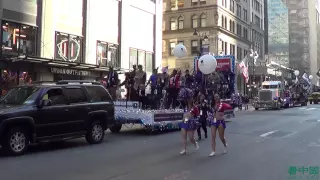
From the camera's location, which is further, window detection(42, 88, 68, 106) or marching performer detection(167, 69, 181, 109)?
marching performer detection(167, 69, 181, 109)

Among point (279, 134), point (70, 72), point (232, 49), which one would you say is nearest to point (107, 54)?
point (70, 72)

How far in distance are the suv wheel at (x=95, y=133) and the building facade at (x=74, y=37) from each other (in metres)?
11.2

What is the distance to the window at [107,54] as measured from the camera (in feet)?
99.9

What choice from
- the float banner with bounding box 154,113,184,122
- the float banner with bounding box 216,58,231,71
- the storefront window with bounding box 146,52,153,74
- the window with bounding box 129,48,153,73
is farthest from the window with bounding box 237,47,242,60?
the float banner with bounding box 154,113,184,122

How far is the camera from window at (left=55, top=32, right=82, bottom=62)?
26.2 metres

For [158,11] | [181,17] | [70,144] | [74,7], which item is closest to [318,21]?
[181,17]

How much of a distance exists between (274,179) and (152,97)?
372 inches

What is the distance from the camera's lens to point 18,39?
Answer: 2322 cm

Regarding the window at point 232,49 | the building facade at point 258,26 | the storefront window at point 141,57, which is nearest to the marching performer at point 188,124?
the storefront window at point 141,57

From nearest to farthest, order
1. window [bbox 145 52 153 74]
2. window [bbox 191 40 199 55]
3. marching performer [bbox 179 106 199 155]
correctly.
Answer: marching performer [bbox 179 106 199 155] → window [bbox 145 52 153 74] → window [bbox 191 40 199 55]

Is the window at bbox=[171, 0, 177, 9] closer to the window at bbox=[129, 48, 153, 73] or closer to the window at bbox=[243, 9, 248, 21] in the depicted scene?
the window at bbox=[243, 9, 248, 21]

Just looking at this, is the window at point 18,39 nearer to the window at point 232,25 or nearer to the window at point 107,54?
the window at point 107,54

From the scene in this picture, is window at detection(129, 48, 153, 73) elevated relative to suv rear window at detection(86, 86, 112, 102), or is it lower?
elevated

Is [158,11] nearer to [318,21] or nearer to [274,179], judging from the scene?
[274,179]
